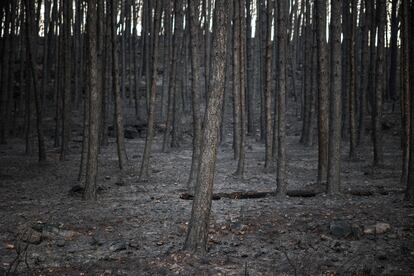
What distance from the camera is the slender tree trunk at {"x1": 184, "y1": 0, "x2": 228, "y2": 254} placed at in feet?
19.6

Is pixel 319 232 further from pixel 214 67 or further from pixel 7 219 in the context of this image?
pixel 7 219

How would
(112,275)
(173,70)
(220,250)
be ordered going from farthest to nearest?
(173,70) < (220,250) < (112,275)

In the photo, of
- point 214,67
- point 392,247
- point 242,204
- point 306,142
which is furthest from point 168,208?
point 306,142

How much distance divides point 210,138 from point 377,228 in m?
3.40

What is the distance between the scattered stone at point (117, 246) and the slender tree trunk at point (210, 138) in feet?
3.82

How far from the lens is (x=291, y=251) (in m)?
6.09

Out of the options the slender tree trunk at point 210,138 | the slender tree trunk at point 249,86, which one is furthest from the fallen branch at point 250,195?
the slender tree trunk at point 249,86

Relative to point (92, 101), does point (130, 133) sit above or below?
below

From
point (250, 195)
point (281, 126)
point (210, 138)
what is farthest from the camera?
point (250, 195)

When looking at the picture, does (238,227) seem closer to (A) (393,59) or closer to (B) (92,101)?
(B) (92,101)

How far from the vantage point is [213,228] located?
289 inches

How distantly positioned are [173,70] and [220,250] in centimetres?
1024

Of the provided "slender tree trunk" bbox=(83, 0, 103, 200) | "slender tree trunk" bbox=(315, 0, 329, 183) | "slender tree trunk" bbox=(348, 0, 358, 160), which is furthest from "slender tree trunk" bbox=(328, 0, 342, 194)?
"slender tree trunk" bbox=(83, 0, 103, 200)

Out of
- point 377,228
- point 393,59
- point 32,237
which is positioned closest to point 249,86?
point 393,59
